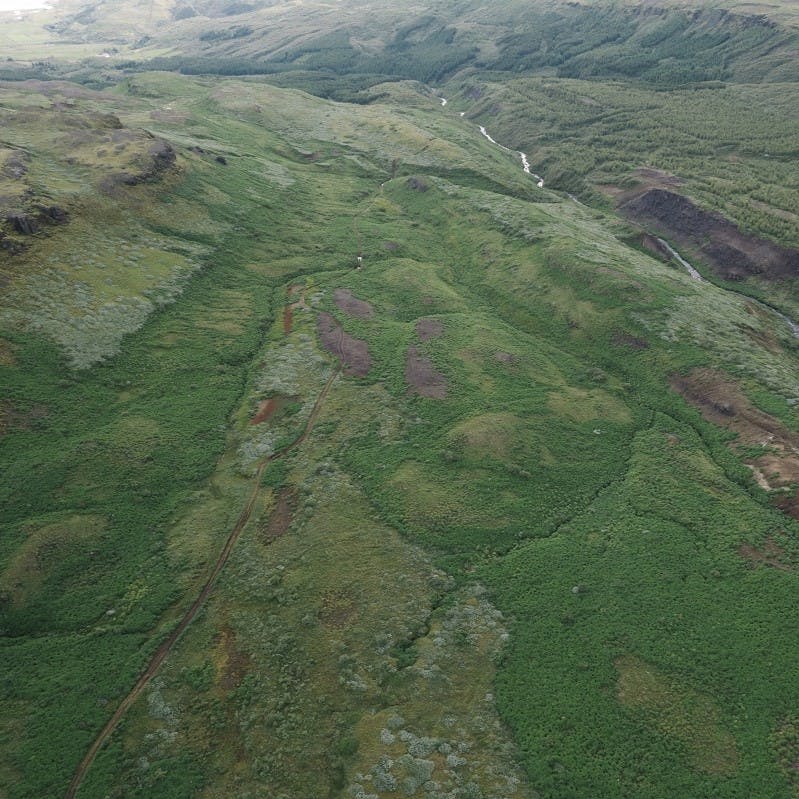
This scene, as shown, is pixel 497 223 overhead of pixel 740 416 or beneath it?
overhead

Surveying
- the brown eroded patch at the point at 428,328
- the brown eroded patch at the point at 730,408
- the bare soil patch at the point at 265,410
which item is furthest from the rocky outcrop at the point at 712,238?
the bare soil patch at the point at 265,410

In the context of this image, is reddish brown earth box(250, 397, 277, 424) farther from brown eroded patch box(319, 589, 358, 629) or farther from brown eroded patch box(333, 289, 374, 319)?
brown eroded patch box(319, 589, 358, 629)

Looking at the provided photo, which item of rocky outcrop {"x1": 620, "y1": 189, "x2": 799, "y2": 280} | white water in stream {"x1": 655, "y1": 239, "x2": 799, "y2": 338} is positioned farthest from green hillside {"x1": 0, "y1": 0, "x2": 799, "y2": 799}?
rocky outcrop {"x1": 620, "y1": 189, "x2": 799, "y2": 280}

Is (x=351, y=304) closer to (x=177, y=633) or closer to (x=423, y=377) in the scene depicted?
(x=423, y=377)

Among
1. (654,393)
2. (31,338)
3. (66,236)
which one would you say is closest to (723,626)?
(654,393)

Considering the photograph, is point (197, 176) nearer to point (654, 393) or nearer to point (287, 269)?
point (287, 269)
